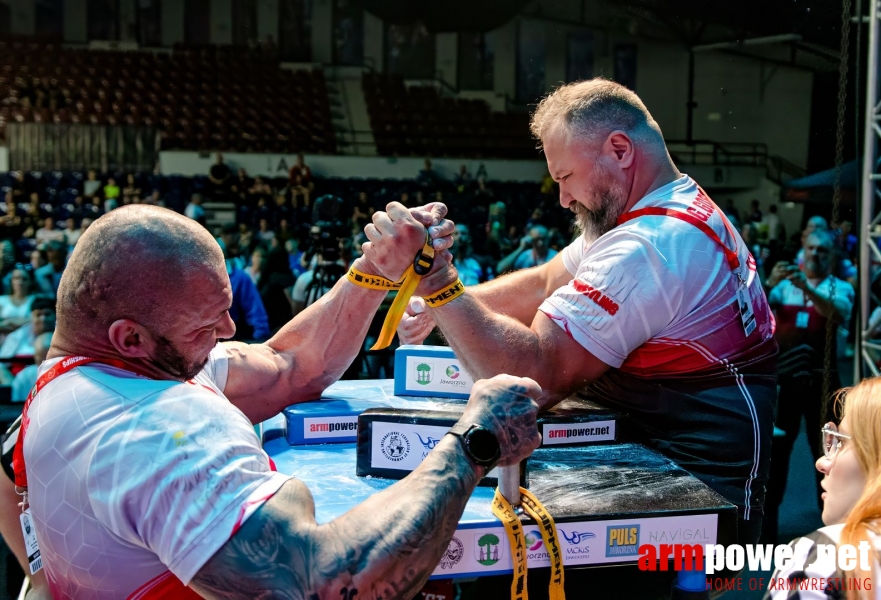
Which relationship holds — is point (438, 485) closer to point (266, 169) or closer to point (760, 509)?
point (760, 509)

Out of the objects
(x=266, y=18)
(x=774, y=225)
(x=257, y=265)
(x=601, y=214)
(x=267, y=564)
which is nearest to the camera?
(x=267, y=564)

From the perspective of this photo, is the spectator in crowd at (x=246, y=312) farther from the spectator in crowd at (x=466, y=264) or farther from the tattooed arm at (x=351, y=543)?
the tattooed arm at (x=351, y=543)

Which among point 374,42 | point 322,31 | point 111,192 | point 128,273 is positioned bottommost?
point 128,273

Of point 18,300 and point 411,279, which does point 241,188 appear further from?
point 411,279

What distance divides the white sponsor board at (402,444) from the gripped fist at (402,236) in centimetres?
50

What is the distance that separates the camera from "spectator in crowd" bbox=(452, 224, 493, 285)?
263 inches

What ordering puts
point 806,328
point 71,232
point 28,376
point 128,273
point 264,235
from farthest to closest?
point 71,232 < point 264,235 < point 806,328 < point 28,376 < point 128,273

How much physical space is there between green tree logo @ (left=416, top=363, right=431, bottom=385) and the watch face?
0.77 m

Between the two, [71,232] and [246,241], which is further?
[71,232]

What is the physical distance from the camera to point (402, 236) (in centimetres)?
175

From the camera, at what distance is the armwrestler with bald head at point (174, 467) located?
95 centimetres

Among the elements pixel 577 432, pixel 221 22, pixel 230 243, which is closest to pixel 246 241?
pixel 230 243

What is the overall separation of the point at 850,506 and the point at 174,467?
0.99m

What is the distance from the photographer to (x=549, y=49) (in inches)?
635
